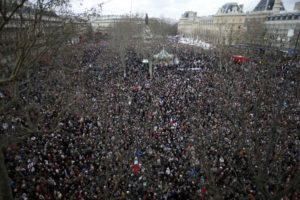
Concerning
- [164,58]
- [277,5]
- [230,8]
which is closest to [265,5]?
[277,5]

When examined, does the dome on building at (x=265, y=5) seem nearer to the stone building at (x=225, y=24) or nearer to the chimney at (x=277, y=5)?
the chimney at (x=277, y=5)

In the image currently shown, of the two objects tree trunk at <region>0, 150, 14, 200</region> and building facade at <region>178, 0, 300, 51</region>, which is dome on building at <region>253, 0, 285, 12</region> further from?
tree trunk at <region>0, 150, 14, 200</region>

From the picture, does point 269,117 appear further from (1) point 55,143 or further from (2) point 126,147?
(1) point 55,143

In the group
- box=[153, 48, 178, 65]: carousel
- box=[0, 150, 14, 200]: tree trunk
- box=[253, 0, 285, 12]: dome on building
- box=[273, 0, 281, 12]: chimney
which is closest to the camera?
box=[0, 150, 14, 200]: tree trunk

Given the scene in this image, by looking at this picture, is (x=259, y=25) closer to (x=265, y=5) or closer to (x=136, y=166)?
(x=265, y=5)

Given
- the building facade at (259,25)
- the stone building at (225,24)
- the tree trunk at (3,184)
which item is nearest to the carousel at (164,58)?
the building facade at (259,25)

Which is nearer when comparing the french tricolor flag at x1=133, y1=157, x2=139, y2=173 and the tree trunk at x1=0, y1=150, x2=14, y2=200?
the tree trunk at x1=0, y1=150, x2=14, y2=200

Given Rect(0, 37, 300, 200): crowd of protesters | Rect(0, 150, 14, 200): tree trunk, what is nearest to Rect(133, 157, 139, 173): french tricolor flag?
Rect(0, 37, 300, 200): crowd of protesters
